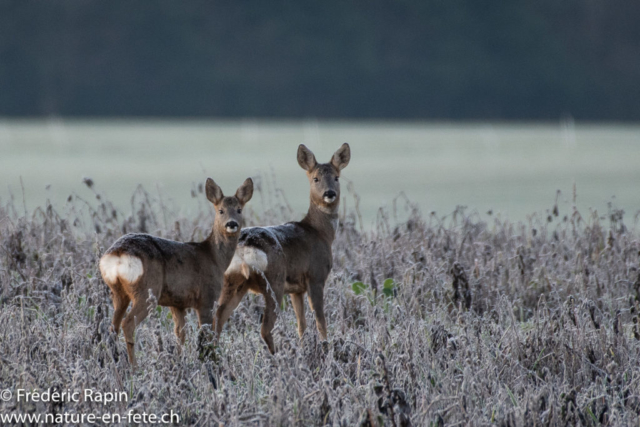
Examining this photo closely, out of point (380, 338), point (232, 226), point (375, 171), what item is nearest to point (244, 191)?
point (232, 226)

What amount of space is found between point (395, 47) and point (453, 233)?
110158 mm

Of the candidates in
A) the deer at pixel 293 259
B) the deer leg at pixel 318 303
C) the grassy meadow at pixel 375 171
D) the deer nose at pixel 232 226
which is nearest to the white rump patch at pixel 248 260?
the deer at pixel 293 259

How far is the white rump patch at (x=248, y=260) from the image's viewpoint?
549 centimetres

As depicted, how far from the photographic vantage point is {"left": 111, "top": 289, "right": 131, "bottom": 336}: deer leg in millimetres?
5230

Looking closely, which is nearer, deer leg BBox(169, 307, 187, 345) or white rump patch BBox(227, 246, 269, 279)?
white rump patch BBox(227, 246, 269, 279)

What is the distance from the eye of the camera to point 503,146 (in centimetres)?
5594

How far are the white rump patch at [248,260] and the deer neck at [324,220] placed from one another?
76cm

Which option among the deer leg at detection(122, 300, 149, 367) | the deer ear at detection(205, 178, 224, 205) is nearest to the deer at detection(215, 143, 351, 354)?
the deer ear at detection(205, 178, 224, 205)

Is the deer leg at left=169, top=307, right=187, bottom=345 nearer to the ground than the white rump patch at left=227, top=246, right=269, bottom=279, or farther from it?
nearer to the ground

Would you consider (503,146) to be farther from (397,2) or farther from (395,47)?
(397,2)

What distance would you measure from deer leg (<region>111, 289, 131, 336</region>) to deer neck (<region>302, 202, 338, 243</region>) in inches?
56.5

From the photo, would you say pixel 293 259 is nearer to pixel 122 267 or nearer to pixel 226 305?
pixel 226 305

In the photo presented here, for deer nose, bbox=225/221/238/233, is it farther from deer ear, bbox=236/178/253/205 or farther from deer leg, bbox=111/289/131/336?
deer leg, bbox=111/289/131/336

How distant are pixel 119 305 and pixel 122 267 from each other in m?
0.34
